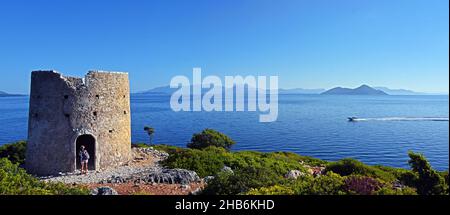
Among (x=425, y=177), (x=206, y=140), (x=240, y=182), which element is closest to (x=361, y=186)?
(x=425, y=177)

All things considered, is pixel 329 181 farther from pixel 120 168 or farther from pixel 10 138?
pixel 10 138

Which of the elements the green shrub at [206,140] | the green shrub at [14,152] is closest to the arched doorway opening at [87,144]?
the green shrub at [14,152]

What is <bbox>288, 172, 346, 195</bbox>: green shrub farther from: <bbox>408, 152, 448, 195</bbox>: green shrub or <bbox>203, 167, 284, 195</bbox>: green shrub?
<bbox>408, 152, 448, 195</bbox>: green shrub

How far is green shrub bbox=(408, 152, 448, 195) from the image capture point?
10.5 m

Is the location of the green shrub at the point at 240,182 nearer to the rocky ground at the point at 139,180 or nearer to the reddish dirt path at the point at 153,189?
the rocky ground at the point at 139,180

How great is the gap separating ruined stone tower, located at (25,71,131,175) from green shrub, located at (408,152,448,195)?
45.6 feet

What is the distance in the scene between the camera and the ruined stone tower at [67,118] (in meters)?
17.3

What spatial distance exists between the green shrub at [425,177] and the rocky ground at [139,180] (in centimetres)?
737

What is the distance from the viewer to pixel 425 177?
11.1 m

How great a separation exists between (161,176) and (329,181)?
842cm

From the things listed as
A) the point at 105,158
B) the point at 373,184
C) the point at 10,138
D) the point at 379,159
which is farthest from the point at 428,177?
the point at 10,138

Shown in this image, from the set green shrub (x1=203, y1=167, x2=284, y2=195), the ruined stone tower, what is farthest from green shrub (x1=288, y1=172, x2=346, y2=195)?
the ruined stone tower

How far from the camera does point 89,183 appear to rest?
50.8 ft
